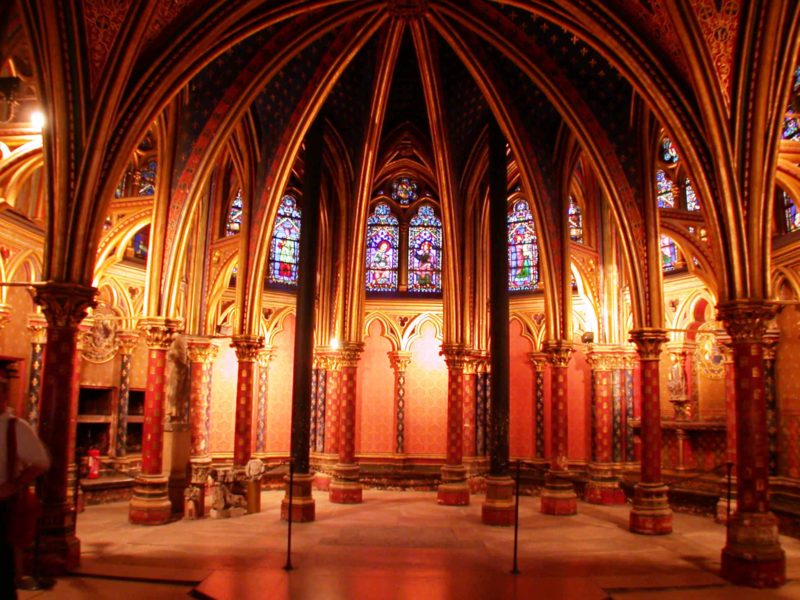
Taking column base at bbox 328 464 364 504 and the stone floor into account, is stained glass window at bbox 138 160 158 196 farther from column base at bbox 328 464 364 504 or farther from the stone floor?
column base at bbox 328 464 364 504

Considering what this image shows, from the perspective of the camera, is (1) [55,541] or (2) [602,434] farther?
(2) [602,434]

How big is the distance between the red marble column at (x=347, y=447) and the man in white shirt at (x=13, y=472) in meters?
13.1

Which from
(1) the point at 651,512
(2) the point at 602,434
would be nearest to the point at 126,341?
(2) the point at 602,434

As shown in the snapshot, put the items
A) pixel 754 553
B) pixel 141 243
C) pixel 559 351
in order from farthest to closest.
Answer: pixel 141 243 → pixel 559 351 → pixel 754 553

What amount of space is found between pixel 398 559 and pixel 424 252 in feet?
49.9

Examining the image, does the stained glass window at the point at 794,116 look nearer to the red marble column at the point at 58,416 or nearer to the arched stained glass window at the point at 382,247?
the arched stained glass window at the point at 382,247

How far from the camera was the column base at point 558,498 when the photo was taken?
16.2 metres

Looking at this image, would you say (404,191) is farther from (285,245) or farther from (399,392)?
(399,392)

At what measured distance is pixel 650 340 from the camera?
14.5 m

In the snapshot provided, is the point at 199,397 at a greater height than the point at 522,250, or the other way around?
the point at 522,250

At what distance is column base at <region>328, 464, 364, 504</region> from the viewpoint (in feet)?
59.2

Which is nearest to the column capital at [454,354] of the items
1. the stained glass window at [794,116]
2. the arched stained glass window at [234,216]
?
the arched stained glass window at [234,216]

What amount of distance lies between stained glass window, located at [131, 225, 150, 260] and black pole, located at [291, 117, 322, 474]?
276 inches

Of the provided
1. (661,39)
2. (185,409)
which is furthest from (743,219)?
(185,409)
